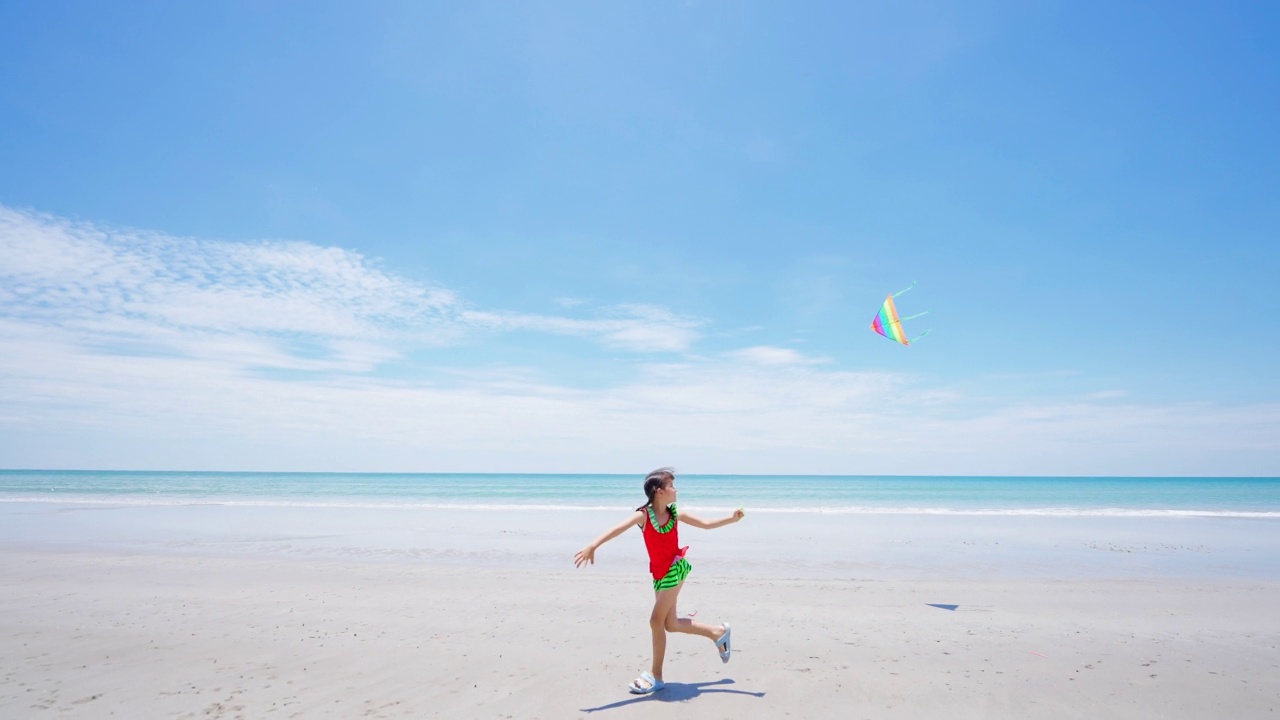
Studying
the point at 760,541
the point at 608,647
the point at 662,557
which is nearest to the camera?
the point at 662,557

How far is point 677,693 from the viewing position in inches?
199

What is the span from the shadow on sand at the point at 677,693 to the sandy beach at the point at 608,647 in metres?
0.02

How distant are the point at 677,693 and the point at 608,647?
1487mm

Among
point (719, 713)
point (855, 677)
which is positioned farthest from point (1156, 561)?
point (719, 713)

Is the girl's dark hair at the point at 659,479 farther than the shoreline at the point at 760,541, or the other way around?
the shoreline at the point at 760,541

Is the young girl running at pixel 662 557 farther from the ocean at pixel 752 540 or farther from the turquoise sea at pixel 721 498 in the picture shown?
the turquoise sea at pixel 721 498

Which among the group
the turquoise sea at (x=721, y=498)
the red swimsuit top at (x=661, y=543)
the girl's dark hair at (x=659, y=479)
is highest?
the girl's dark hair at (x=659, y=479)

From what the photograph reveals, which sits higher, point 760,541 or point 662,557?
point 662,557

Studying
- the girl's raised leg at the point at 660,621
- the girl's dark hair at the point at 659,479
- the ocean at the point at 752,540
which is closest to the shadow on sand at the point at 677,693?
the girl's raised leg at the point at 660,621

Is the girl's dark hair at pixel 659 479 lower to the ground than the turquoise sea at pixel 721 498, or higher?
higher

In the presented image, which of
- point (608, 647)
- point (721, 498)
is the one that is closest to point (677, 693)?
point (608, 647)

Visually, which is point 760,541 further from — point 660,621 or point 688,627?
point 660,621

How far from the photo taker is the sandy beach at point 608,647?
4879 mm

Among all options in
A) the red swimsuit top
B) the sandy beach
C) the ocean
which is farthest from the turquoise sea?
the red swimsuit top
